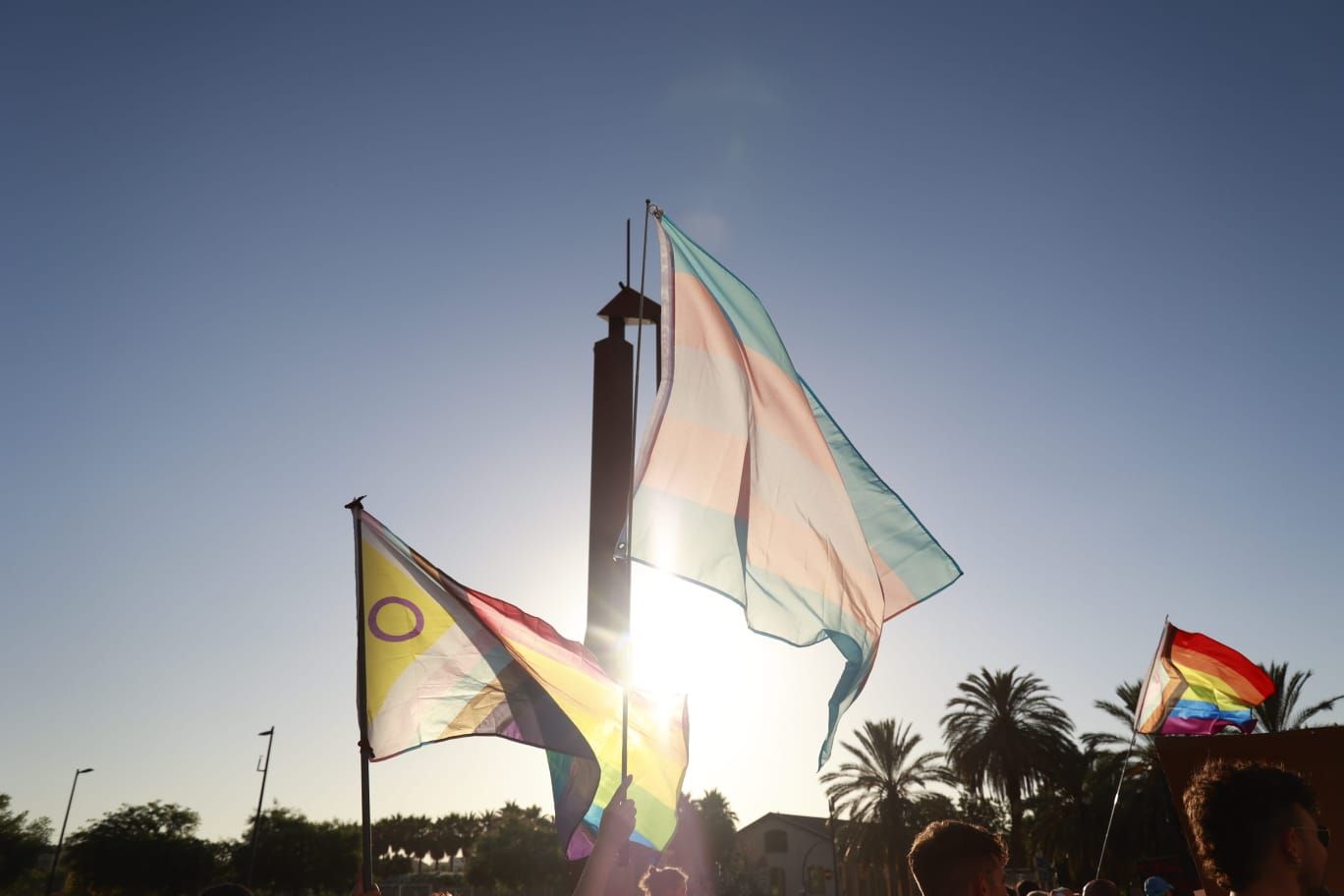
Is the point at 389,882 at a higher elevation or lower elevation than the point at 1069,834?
higher

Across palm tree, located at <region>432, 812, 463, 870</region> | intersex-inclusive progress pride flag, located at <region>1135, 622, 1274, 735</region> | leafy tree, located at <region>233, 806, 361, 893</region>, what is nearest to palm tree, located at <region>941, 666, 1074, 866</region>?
intersex-inclusive progress pride flag, located at <region>1135, 622, 1274, 735</region>

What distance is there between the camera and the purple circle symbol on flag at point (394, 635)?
6.02m

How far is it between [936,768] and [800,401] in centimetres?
3995

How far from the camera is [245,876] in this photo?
196ft

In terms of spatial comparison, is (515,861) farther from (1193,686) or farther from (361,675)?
(361,675)

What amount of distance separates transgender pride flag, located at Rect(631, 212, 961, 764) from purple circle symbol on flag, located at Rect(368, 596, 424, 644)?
5.18ft

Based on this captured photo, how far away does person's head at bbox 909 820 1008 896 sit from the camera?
323 centimetres

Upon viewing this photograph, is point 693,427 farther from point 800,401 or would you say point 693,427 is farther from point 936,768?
point 936,768

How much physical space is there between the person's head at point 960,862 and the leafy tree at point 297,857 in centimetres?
6763

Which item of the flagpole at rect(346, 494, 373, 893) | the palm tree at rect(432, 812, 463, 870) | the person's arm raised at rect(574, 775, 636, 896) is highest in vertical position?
the palm tree at rect(432, 812, 463, 870)

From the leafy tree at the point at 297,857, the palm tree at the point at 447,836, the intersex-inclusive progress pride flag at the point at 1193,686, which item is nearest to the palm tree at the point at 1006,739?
the intersex-inclusive progress pride flag at the point at 1193,686

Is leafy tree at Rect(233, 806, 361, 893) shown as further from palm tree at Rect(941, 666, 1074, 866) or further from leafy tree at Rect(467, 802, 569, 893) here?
palm tree at Rect(941, 666, 1074, 866)

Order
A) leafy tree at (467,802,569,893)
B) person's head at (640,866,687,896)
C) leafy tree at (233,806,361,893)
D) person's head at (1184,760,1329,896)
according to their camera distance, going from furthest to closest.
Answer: leafy tree at (467,802,569,893) → leafy tree at (233,806,361,893) → person's head at (640,866,687,896) → person's head at (1184,760,1329,896)

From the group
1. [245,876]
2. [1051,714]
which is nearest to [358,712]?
[1051,714]
